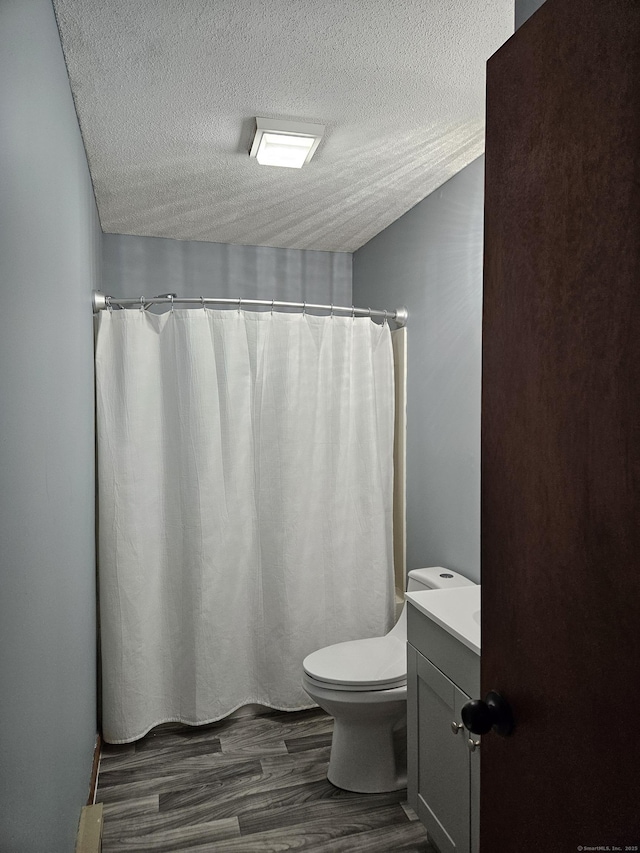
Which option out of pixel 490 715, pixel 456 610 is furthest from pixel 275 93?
pixel 490 715

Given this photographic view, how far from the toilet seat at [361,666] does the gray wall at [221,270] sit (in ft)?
7.03

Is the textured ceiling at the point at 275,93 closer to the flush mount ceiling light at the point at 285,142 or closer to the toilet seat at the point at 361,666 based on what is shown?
the flush mount ceiling light at the point at 285,142

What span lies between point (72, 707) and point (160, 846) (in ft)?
2.23

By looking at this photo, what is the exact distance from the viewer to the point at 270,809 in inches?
82.4

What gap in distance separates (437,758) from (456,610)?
447 millimetres

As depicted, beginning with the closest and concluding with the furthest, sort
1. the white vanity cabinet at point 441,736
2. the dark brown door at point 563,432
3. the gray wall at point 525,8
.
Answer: the dark brown door at point 563,432
the gray wall at point 525,8
the white vanity cabinet at point 441,736

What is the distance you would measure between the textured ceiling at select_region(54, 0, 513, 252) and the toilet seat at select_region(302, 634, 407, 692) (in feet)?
6.38

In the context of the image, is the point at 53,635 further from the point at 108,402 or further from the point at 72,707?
the point at 108,402

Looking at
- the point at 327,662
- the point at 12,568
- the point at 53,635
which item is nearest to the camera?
the point at 12,568

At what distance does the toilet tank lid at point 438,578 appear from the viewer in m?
2.42

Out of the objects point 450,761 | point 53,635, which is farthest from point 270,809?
point 53,635

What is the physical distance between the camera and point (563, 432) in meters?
0.83

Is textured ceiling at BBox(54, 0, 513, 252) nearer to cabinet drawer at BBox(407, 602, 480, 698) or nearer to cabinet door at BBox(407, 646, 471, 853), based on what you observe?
cabinet drawer at BBox(407, 602, 480, 698)

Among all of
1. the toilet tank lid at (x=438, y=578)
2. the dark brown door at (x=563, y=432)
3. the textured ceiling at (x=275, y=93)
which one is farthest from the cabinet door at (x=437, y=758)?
the textured ceiling at (x=275, y=93)
